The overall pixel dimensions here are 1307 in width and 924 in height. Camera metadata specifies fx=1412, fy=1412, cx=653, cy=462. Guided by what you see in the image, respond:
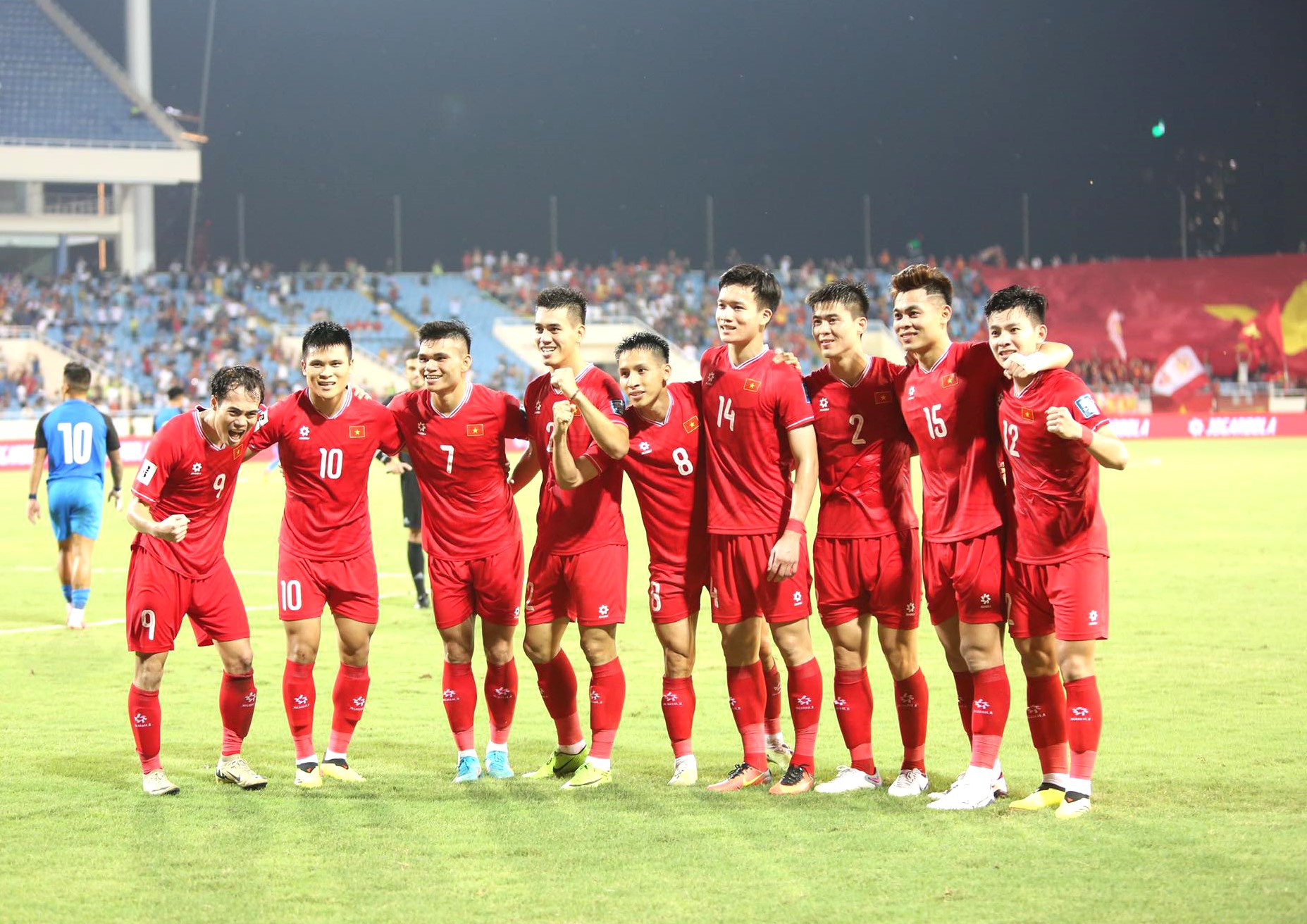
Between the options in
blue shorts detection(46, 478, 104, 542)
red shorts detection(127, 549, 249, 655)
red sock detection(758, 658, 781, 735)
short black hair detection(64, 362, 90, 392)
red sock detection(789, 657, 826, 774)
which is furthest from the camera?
blue shorts detection(46, 478, 104, 542)

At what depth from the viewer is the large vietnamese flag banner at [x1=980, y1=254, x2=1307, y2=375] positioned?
56125mm

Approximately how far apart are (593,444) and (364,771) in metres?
2.12

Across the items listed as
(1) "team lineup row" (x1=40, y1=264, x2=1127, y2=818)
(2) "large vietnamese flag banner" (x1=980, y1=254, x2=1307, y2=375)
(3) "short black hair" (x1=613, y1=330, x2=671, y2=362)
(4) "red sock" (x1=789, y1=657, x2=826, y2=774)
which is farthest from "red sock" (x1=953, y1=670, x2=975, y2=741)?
(2) "large vietnamese flag banner" (x1=980, y1=254, x2=1307, y2=375)

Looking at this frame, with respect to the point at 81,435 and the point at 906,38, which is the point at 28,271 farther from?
the point at 81,435

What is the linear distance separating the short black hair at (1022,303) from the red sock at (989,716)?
5.35 feet

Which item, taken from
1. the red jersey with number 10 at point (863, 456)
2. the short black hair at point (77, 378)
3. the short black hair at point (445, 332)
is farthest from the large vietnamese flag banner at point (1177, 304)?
the short black hair at point (445, 332)

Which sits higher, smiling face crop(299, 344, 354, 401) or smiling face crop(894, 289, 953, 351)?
smiling face crop(894, 289, 953, 351)

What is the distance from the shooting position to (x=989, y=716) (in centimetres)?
650

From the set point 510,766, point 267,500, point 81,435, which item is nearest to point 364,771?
point 510,766

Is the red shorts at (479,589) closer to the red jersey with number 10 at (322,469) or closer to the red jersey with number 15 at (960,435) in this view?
the red jersey with number 10 at (322,469)

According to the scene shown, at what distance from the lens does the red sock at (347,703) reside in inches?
285

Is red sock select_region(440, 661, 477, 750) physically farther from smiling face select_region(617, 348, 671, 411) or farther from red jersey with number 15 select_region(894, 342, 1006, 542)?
red jersey with number 15 select_region(894, 342, 1006, 542)

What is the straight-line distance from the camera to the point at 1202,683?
9.52m

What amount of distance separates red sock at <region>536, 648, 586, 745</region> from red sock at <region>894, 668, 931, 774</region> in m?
1.67
